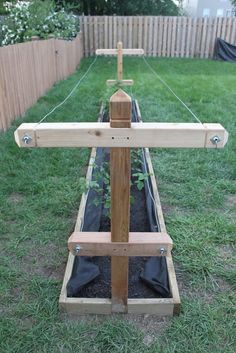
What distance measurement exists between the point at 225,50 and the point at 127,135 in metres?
13.4

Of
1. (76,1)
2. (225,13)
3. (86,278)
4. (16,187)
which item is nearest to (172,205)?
(86,278)

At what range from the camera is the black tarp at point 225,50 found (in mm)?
13172

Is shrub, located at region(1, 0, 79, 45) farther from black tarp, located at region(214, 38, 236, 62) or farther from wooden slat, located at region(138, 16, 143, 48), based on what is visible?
black tarp, located at region(214, 38, 236, 62)

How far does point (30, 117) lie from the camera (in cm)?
538

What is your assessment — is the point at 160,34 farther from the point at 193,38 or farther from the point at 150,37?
the point at 193,38

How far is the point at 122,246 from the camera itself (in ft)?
5.79

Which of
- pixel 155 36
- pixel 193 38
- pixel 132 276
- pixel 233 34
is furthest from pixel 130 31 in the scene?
pixel 132 276

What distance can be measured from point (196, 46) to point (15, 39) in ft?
26.4

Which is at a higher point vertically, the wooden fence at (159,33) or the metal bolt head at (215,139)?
the metal bolt head at (215,139)

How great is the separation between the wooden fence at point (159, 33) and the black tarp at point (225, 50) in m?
0.45

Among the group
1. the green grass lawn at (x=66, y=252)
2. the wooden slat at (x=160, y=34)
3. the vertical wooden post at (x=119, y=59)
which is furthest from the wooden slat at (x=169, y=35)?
the green grass lawn at (x=66, y=252)

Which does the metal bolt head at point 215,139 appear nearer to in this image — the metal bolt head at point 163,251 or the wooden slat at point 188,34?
the metal bolt head at point 163,251

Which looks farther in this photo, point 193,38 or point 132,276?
point 193,38

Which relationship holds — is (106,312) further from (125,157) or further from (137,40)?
(137,40)
